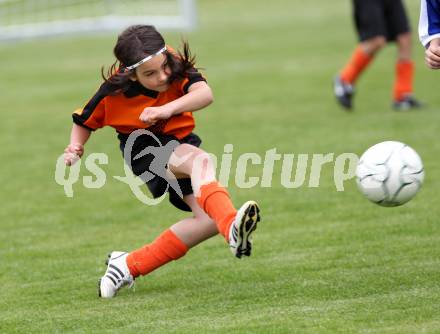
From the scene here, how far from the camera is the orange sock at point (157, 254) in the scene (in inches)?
197

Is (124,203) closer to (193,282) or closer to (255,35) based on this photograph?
(193,282)

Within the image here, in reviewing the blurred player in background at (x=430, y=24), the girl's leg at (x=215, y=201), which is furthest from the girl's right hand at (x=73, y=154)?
Answer: the blurred player in background at (x=430, y=24)

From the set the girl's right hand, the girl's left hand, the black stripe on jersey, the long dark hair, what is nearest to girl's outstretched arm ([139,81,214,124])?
the girl's left hand

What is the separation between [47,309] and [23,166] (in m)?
4.23

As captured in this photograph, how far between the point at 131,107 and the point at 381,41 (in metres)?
5.84

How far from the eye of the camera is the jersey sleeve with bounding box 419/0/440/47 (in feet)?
16.8

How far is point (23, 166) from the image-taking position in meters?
8.86

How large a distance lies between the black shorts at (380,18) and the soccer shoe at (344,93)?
53cm

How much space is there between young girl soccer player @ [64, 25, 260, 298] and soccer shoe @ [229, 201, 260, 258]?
0.33 ft

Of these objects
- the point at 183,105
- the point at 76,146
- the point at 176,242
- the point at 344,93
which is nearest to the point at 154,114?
the point at 183,105

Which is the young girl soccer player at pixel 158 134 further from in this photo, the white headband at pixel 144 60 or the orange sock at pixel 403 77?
the orange sock at pixel 403 77

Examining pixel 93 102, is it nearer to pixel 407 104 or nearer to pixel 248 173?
pixel 248 173

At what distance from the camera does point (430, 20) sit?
16.8 feet

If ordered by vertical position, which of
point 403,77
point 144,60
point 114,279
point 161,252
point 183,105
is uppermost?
point 144,60
